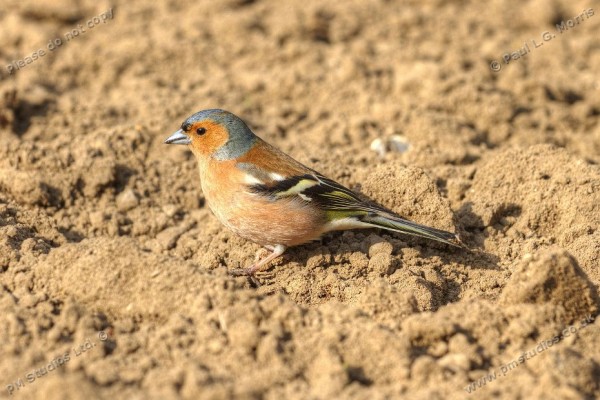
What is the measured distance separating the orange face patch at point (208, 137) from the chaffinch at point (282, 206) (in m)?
0.19

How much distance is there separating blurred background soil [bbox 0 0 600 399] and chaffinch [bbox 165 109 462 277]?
9.1 inches

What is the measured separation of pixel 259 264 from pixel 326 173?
1.28 meters

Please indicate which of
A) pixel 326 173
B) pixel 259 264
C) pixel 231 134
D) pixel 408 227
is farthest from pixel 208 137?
pixel 408 227

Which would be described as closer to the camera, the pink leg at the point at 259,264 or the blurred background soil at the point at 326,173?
the blurred background soil at the point at 326,173

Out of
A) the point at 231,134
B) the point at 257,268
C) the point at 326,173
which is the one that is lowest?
the point at 257,268

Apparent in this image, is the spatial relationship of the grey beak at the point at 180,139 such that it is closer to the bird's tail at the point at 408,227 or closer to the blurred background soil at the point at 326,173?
the blurred background soil at the point at 326,173

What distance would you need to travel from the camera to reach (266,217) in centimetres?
601

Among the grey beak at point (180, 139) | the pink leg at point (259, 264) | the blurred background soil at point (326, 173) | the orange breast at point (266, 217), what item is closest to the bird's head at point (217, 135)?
the grey beak at point (180, 139)

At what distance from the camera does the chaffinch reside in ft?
19.6

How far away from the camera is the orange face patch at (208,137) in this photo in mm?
6410

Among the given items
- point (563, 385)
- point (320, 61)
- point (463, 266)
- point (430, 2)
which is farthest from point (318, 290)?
point (430, 2)

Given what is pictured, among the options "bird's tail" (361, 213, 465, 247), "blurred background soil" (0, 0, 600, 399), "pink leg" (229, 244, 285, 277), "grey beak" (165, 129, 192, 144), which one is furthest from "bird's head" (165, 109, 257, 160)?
"bird's tail" (361, 213, 465, 247)

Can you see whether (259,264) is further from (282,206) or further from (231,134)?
(231,134)

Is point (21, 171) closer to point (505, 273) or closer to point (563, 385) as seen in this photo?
point (505, 273)
